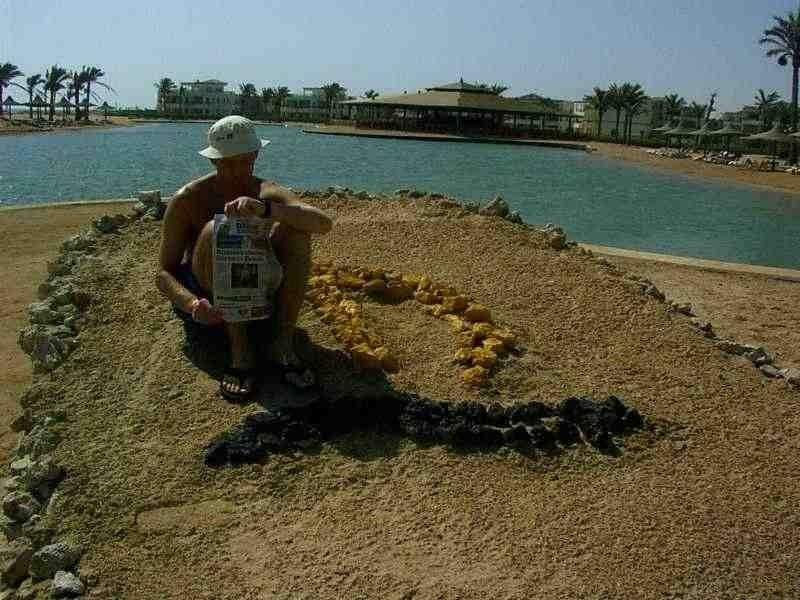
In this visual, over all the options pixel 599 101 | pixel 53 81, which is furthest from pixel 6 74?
pixel 599 101

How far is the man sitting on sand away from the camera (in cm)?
353

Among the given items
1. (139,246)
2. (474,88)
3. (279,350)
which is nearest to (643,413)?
(279,350)

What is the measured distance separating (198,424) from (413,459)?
0.87m

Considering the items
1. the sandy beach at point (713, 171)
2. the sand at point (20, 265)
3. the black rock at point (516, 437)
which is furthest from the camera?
the sandy beach at point (713, 171)

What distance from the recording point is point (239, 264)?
3.51 m

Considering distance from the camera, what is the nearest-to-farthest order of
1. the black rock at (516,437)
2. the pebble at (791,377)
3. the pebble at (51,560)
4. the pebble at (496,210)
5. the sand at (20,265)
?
the pebble at (51,560) < the black rock at (516,437) < the pebble at (791,377) < the sand at (20,265) < the pebble at (496,210)

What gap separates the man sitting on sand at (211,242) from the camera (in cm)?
353

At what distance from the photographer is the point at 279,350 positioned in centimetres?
370

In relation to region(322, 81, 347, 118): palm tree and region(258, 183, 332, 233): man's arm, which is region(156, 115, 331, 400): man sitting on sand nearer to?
region(258, 183, 332, 233): man's arm

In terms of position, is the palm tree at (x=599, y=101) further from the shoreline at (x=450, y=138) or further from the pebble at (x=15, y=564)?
the pebble at (x=15, y=564)

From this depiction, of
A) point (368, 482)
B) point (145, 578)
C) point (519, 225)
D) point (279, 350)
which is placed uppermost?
point (519, 225)

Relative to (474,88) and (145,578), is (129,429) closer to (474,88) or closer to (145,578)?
(145,578)

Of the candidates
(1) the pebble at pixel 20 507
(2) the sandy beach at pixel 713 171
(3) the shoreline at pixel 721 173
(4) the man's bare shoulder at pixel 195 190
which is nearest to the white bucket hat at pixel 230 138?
(4) the man's bare shoulder at pixel 195 190

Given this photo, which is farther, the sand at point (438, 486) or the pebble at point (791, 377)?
the pebble at point (791, 377)
